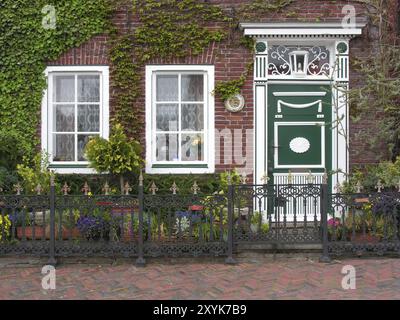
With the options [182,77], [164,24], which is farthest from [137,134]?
[164,24]

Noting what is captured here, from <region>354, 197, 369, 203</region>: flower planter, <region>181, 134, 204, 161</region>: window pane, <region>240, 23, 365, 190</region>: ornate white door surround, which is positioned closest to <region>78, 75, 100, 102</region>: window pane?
<region>181, 134, 204, 161</region>: window pane

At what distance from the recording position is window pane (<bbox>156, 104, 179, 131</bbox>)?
28.5 feet

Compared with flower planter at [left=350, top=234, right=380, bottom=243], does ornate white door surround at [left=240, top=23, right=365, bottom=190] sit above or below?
above

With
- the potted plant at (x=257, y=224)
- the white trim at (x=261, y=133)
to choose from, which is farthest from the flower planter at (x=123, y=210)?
the white trim at (x=261, y=133)

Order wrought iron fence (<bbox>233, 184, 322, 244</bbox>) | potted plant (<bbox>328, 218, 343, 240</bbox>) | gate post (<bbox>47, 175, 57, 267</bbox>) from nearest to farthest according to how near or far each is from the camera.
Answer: gate post (<bbox>47, 175, 57, 267</bbox>)
wrought iron fence (<bbox>233, 184, 322, 244</bbox>)
potted plant (<bbox>328, 218, 343, 240</bbox>)

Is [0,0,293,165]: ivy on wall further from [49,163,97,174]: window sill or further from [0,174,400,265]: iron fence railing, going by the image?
[0,174,400,265]: iron fence railing

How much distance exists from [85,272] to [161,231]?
3.86 ft

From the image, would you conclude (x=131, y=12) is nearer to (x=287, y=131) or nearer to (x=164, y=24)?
(x=164, y=24)

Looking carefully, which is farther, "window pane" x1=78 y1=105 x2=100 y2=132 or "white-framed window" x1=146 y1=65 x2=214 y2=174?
"window pane" x1=78 y1=105 x2=100 y2=132

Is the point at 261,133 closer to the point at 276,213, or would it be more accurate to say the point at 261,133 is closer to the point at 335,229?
the point at 276,213

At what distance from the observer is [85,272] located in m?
6.41

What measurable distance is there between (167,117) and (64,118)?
6.03ft

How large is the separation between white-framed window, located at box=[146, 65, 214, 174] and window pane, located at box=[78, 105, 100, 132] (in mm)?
928

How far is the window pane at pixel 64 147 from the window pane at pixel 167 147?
1525 mm
